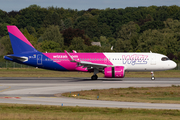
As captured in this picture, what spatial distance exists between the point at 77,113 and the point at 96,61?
2830 centimetres


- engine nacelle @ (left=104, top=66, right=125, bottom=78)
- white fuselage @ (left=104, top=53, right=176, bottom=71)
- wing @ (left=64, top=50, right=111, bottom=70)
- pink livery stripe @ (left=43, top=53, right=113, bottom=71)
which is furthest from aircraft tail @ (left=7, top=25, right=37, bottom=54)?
engine nacelle @ (left=104, top=66, right=125, bottom=78)

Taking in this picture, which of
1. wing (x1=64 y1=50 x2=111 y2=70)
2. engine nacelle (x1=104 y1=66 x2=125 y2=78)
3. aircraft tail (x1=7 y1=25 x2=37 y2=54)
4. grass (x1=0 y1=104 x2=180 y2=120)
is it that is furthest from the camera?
aircraft tail (x1=7 y1=25 x2=37 y2=54)

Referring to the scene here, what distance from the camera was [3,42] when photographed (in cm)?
12638

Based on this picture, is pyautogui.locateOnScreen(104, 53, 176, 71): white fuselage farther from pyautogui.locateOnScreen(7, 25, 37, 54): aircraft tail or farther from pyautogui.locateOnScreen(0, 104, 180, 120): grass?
pyautogui.locateOnScreen(0, 104, 180, 120): grass

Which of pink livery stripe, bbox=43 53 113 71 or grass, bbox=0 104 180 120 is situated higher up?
pink livery stripe, bbox=43 53 113 71

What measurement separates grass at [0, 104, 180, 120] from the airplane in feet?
78.8

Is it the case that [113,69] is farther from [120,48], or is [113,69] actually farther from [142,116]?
[120,48]

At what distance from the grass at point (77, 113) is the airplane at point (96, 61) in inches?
946

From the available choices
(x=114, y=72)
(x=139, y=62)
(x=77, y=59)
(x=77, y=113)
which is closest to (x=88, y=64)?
(x=77, y=59)

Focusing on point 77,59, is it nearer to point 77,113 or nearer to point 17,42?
point 17,42

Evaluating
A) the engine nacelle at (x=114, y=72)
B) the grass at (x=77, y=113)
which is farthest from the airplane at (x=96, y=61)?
the grass at (x=77, y=113)

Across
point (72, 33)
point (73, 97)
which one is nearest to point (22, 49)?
point (73, 97)

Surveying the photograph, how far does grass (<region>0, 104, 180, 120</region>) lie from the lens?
60.1ft

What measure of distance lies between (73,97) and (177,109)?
10.1m
